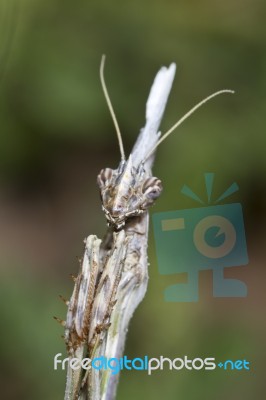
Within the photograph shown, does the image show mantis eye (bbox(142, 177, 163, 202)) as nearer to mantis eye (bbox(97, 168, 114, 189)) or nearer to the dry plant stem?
the dry plant stem

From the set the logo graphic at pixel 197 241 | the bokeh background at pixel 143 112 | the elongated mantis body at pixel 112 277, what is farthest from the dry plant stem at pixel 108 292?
the bokeh background at pixel 143 112

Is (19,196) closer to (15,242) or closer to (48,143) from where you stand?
(15,242)

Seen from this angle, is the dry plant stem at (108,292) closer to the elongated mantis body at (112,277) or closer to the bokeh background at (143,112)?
the elongated mantis body at (112,277)

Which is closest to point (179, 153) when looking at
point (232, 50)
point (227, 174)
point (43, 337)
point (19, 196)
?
point (227, 174)

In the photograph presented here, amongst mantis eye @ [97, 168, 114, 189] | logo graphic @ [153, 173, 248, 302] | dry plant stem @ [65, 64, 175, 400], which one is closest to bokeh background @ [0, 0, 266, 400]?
logo graphic @ [153, 173, 248, 302]

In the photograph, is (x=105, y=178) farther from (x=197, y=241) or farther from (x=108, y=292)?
(x=197, y=241)

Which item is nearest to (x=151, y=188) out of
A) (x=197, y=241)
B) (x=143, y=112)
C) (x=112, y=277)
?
(x=112, y=277)
